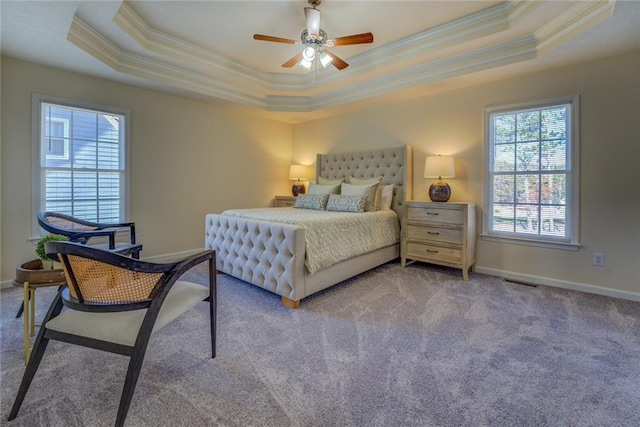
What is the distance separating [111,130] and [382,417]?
4.27 m

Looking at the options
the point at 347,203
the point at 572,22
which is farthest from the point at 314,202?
the point at 572,22

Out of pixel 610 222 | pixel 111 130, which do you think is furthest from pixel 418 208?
pixel 111 130

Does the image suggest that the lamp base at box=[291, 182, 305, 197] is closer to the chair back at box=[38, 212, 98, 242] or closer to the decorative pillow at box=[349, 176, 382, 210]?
the decorative pillow at box=[349, 176, 382, 210]

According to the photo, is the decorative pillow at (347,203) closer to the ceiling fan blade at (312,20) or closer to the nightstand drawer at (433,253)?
the nightstand drawer at (433,253)

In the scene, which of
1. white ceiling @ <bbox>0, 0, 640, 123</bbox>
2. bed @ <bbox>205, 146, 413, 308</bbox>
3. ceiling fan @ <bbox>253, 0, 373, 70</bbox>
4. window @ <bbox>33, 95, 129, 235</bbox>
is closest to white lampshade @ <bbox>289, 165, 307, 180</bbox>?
bed @ <bbox>205, 146, 413, 308</bbox>

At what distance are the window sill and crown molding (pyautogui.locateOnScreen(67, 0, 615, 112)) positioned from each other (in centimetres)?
196

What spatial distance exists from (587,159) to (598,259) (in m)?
1.04

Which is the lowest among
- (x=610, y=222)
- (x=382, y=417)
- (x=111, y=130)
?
(x=382, y=417)

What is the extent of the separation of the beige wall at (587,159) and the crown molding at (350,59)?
52 cm

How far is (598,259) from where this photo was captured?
298 centimetres

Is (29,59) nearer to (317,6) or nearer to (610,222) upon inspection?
(317,6)

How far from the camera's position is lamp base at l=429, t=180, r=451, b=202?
12.3 feet

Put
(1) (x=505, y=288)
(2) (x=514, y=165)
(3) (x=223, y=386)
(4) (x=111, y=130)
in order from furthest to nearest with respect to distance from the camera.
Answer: (4) (x=111, y=130) → (2) (x=514, y=165) → (1) (x=505, y=288) → (3) (x=223, y=386)

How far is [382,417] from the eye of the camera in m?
1.36
